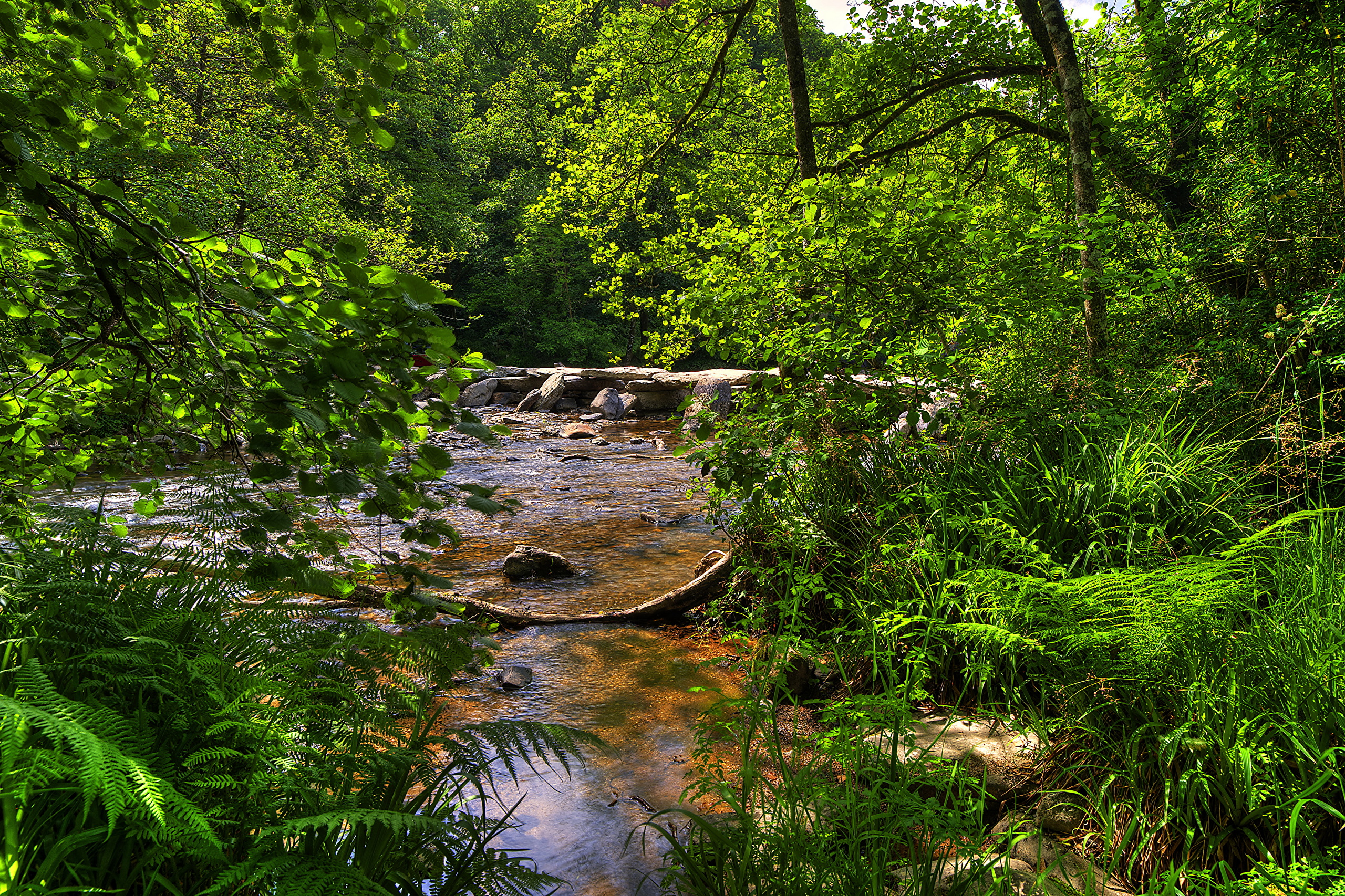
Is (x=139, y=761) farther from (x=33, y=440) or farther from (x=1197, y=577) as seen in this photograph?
(x=1197, y=577)

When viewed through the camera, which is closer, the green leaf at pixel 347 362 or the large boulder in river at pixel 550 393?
the green leaf at pixel 347 362

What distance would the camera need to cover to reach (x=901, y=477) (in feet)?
15.6

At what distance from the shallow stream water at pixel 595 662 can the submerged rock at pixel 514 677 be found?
0.05 m

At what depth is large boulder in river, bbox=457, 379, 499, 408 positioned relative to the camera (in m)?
23.5

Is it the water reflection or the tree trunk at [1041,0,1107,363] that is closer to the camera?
the water reflection

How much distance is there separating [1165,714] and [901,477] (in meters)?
2.23

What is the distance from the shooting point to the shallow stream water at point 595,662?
127 inches

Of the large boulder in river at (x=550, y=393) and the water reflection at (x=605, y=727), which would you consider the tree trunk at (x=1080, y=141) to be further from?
the large boulder in river at (x=550, y=393)

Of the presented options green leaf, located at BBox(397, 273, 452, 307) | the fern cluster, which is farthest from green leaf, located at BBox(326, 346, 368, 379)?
the fern cluster

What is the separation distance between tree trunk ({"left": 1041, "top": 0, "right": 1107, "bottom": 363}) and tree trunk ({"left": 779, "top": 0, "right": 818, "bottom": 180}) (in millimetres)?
2077

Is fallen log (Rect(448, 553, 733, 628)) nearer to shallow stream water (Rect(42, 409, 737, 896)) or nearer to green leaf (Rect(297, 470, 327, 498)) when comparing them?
shallow stream water (Rect(42, 409, 737, 896))

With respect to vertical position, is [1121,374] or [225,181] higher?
[225,181]

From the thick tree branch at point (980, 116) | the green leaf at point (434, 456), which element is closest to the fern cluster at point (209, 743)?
the green leaf at point (434, 456)

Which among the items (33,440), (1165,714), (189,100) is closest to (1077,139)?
(1165,714)
